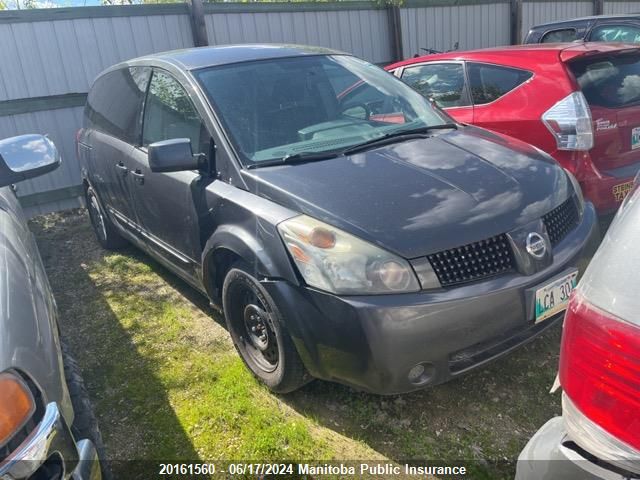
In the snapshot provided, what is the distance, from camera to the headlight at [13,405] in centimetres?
127

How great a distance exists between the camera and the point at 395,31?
9.25 meters

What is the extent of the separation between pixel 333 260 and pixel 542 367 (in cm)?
147

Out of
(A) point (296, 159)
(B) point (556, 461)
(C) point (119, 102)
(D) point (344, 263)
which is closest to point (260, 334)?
(D) point (344, 263)

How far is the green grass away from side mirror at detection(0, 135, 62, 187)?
1.38m

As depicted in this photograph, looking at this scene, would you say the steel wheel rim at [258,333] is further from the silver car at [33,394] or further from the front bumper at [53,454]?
the front bumper at [53,454]

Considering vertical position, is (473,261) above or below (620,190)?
above

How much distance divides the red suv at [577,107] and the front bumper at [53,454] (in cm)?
342

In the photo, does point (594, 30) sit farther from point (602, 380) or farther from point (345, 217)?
point (602, 380)

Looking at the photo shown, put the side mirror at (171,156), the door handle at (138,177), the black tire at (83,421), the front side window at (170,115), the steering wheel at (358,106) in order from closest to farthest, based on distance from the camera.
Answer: the black tire at (83,421)
the side mirror at (171,156)
the front side window at (170,115)
the steering wheel at (358,106)
the door handle at (138,177)

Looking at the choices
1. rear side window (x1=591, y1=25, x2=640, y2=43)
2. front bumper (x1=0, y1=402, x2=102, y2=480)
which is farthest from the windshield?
rear side window (x1=591, y1=25, x2=640, y2=43)

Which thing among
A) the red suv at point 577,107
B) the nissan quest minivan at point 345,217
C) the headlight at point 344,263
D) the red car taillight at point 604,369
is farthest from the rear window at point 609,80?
the red car taillight at point 604,369

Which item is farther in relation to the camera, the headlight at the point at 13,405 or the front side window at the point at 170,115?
the front side window at the point at 170,115

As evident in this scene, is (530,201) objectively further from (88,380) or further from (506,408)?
(88,380)

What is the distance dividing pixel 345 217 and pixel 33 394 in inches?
53.8
